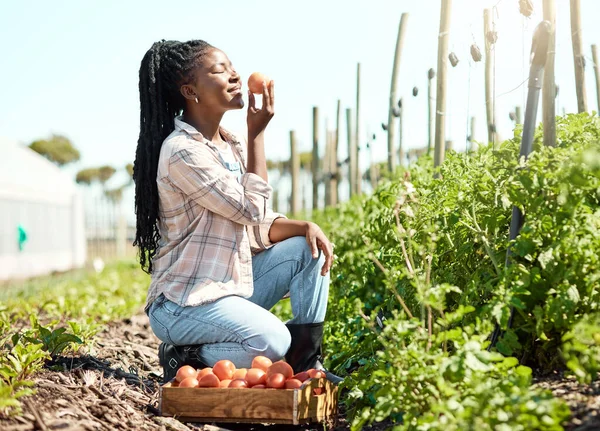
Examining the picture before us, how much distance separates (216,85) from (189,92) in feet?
0.49

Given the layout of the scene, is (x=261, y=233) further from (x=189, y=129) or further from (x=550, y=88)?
(x=550, y=88)

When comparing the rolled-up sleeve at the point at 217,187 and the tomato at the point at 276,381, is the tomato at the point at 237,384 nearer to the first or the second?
the tomato at the point at 276,381

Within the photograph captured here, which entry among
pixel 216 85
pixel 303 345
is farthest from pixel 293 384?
pixel 216 85

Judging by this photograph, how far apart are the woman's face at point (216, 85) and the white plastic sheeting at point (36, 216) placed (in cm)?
1274

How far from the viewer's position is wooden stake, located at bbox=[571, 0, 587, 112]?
4.13m

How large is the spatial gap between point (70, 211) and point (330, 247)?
18776 millimetres

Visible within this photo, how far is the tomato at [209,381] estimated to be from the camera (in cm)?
266

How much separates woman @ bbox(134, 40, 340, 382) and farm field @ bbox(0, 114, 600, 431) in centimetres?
34

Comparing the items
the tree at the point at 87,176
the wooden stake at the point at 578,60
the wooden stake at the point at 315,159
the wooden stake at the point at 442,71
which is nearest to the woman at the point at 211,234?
the wooden stake at the point at 442,71

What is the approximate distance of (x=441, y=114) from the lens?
14.8 feet

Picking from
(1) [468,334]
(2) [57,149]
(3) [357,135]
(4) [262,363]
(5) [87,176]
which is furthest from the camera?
(5) [87,176]

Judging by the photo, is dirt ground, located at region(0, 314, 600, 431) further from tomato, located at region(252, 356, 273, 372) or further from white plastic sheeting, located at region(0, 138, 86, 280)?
white plastic sheeting, located at region(0, 138, 86, 280)

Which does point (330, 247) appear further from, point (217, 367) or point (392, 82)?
point (392, 82)

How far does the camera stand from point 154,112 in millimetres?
3225
